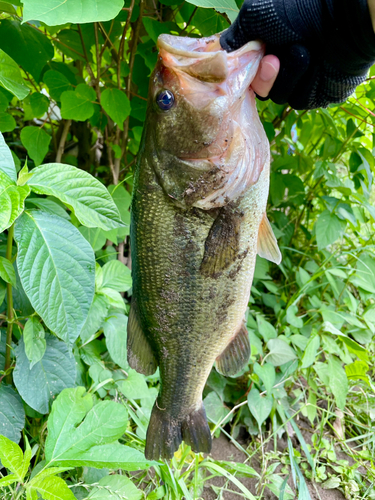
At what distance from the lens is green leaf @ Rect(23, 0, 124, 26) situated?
2.67ft

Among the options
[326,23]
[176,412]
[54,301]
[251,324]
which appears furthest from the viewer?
[251,324]

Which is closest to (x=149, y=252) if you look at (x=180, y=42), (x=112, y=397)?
(x=180, y=42)

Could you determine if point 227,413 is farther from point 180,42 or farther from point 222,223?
point 180,42

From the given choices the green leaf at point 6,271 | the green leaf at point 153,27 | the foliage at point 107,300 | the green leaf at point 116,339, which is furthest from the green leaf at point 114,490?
the green leaf at point 153,27

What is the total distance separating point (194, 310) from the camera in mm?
1059

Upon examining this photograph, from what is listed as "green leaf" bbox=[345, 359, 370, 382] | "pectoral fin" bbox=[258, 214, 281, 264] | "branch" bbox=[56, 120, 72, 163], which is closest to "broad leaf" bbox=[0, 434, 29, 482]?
"pectoral fin" bbox=[258, 214, 281, 264]

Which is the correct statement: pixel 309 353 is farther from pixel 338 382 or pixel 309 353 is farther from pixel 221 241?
pixel 221 241

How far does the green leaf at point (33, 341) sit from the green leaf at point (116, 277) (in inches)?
14.5

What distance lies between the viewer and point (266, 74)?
2.96 feet

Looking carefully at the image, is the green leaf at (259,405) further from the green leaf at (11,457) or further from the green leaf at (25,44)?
the green leaf at (25,44)

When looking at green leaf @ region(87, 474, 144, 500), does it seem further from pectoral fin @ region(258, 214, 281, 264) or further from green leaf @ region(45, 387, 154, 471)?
pectoral fin @ region(258, 214, 281, 264)

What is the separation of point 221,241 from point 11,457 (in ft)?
2.60

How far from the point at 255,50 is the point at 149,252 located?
0.55 metres

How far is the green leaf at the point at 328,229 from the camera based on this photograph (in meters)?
2.05
